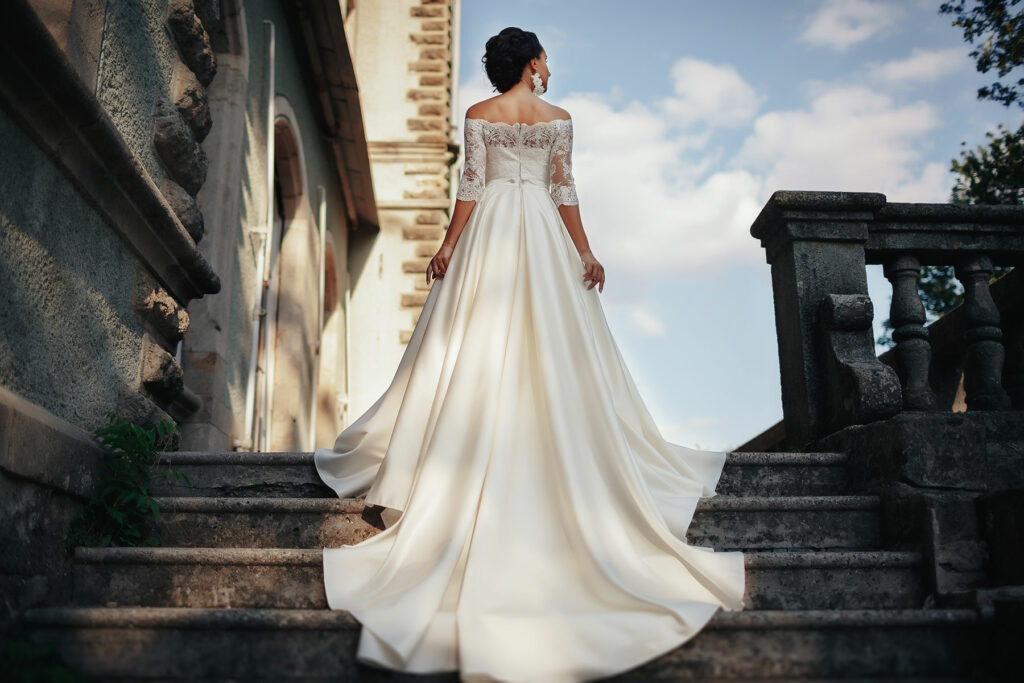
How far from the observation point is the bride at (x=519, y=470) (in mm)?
2291

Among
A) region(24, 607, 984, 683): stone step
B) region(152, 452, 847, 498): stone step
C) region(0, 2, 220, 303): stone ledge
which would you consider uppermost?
region(0, 2, 220, 303): stone ledge

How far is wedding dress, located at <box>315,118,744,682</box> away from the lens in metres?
2.28

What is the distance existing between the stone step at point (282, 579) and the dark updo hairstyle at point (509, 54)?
7.68ft

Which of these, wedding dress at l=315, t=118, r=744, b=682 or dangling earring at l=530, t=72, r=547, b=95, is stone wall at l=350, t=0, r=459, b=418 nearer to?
dangling earring at l=530, t=72, r=547, b=95

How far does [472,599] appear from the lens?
94.6 inches

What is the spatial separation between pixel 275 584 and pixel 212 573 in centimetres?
20

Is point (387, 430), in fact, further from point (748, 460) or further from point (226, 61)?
point (226, 61)

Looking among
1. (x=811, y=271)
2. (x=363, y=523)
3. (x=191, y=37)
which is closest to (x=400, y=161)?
(x=191, y=37)

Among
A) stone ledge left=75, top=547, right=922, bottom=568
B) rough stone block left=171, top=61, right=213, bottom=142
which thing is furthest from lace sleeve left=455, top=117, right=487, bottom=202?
stone ledge left=75, top=547, right=922, bottom=568

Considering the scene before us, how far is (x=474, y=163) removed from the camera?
3805mm

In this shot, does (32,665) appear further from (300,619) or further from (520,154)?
(520,154)

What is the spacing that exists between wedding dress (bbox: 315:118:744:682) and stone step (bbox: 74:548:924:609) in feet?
0.48

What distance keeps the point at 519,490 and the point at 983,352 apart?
2.15 meters

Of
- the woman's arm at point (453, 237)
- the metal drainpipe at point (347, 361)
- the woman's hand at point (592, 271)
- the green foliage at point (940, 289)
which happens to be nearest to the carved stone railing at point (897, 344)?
the woman's hand at point (592, 271)
